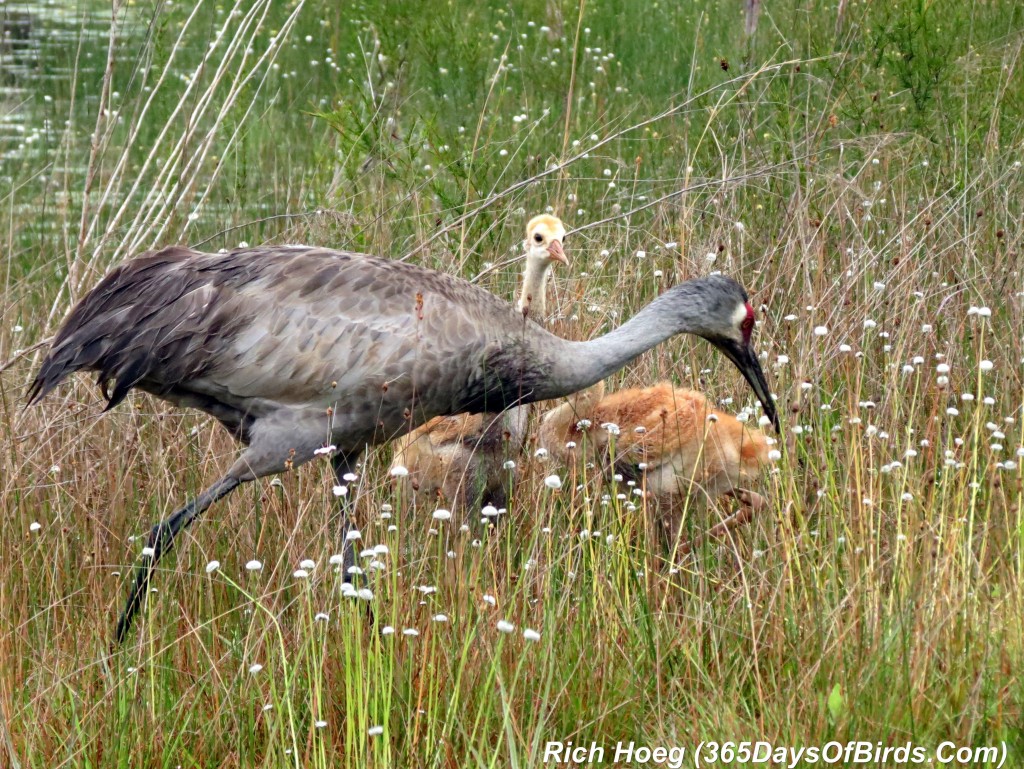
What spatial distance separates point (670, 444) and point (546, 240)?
89cm

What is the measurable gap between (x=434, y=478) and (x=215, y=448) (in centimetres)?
75

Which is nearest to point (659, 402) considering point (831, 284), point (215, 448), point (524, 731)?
point (831, 284)

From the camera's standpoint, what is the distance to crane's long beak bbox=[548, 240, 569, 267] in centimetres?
501

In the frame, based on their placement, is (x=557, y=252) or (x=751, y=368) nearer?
(x=751, y=368)

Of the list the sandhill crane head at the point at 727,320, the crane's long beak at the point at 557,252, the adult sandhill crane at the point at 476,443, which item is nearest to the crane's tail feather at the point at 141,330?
the adult sandhill crane at the point at 476,443

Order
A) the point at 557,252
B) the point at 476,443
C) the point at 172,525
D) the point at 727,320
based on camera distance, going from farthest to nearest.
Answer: the point at 557,252, the point at 476,443, the point at 727,320, the point at 172,525

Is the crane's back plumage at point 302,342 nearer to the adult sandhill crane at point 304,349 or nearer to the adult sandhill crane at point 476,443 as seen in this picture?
the adult sandhill crane at point 304,349

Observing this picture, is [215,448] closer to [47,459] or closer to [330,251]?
[47,459]

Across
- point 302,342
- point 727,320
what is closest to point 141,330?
point 302,342

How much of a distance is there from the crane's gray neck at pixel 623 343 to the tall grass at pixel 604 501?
1.02 feet

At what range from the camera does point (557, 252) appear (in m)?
5.03

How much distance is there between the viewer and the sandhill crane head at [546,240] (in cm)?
505

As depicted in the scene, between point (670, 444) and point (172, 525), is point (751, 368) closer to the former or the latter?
point (670, 444)

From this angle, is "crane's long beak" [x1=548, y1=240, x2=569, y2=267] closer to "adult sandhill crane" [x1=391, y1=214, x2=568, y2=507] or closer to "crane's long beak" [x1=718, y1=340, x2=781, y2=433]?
"adult sandhill crane" [x1=391, y1=214, x2=568, y2=507]
